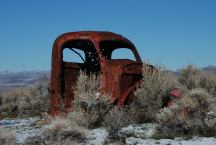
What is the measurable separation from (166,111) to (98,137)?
1.88 meters

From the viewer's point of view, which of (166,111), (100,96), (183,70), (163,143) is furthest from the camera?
(183,70)

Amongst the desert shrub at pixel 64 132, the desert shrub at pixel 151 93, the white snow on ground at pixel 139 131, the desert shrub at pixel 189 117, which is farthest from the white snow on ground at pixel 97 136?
the desert shrub at pixel 151 93

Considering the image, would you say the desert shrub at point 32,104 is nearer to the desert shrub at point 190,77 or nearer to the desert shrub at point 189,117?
the desert shrub at point 190,77

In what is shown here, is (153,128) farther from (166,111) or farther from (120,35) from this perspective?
(120,35)

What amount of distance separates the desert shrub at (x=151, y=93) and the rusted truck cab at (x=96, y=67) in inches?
18.4

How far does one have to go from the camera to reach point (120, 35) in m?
16.3

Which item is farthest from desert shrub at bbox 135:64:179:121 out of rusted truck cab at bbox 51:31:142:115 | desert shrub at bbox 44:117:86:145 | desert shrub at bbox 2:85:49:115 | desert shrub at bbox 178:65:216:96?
desert shrub at bbox 2:85:49:115

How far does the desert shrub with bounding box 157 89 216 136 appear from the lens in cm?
1084

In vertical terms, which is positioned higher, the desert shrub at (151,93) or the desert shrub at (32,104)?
the desert shrub at (151,93)

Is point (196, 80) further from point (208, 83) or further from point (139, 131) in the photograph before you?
point (139, 131)

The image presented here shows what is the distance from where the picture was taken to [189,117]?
11.2 m

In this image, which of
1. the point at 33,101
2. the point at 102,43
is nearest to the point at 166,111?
the point at 102,43

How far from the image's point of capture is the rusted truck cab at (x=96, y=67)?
13.9 m

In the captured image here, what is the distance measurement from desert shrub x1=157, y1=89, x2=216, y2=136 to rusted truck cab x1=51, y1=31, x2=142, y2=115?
7.60 feet
